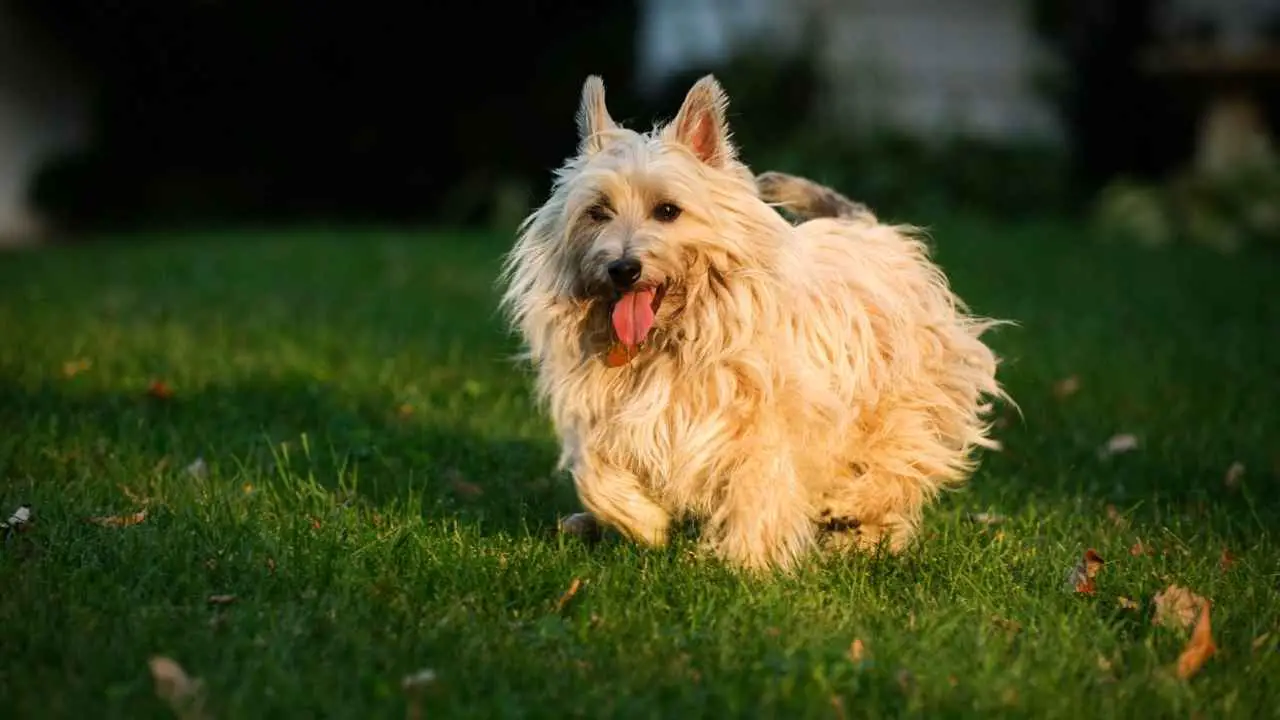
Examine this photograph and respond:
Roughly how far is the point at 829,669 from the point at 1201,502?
239 cm

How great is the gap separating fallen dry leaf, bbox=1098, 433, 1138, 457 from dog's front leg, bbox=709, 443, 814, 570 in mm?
2232

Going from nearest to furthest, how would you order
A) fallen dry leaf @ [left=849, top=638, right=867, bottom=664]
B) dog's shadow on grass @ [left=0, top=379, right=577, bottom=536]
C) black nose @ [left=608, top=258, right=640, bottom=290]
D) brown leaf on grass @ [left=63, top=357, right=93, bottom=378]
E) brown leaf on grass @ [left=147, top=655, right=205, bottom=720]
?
1. brown leaf on grass @ [left=147, top=655, right=205, bottom=720]
2. fallen dry leaf @ [left=849, top=638, right=867, bottom=664]
3. black nose @ [left=608, top=258, right=640, bottom=290]
4. dog's shadow on grass @ [left=0, top=379, right=577, bottom=536]
5. brown leaf on grass @ [left=63, top=357, right=93, bottom=378]

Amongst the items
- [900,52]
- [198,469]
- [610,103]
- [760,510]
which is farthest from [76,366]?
→ [900,52]

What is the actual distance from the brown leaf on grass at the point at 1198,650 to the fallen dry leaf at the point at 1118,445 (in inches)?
92.0

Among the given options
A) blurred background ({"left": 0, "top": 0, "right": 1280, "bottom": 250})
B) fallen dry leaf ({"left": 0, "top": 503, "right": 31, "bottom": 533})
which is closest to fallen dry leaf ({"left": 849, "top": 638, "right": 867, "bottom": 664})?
fallen dry leaf ({"left": 0, "top": 503, "right": 31, "bottom": 533})

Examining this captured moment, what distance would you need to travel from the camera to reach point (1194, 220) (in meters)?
14.7

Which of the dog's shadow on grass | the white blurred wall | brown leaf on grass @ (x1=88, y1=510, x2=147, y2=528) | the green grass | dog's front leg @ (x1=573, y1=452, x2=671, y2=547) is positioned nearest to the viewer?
the green grass

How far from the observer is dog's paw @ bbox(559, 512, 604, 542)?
4.56 metres

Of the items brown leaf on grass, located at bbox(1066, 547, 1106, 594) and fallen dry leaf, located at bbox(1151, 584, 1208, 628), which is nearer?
fallen dry leaf, located at bbox(1151, 584, 1208, 628)

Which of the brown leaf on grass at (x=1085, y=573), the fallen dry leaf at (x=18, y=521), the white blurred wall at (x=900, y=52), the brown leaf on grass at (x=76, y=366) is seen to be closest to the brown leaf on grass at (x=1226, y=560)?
the brown leaf on grass at (x=1085, y=573)

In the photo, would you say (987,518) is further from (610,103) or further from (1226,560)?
(610,103)

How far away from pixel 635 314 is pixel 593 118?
720 mm

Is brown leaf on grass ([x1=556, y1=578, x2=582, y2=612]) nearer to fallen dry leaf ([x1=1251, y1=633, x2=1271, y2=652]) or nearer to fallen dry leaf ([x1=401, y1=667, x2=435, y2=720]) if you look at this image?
fallen dry leaf ([x1=401, y1=667, x2=435, y2=720])

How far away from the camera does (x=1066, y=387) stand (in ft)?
23.4
